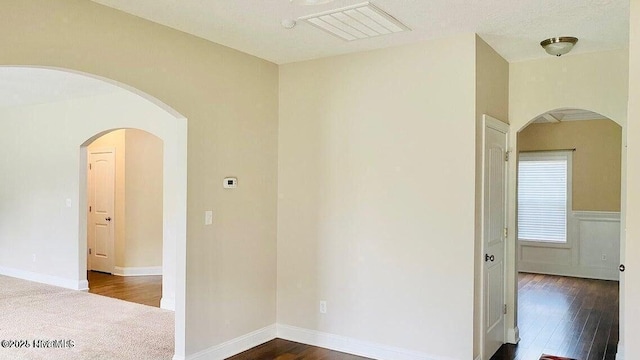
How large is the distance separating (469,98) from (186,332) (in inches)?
111

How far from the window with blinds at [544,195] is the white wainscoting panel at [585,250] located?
6.0 inches

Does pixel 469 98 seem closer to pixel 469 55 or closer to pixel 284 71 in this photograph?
pixel 469 55

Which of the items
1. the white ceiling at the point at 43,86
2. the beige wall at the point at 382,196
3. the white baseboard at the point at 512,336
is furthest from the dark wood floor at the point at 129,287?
the white baseboard at the point at 512,336

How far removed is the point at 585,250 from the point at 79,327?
7.31 metres

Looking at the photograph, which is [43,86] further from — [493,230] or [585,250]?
A: [585,250]

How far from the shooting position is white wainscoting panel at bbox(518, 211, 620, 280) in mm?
7438

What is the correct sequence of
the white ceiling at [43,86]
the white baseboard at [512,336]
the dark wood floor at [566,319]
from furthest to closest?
the white ceiling at [43,86]
the white baseboard at [512,336]
the dark wood floor at [566,319]

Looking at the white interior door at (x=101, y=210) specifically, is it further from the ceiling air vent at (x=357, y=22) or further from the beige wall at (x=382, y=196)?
the ceiling air vent at (x=357, y=22)

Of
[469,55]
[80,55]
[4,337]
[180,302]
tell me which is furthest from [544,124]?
[4,337]

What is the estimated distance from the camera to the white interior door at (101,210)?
773 cm

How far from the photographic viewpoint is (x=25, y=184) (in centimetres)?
734

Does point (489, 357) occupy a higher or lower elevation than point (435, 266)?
lower

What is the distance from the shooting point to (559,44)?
3707 mm

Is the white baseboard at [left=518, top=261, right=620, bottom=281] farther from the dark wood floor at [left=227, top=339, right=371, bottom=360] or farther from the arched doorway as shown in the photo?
the dark wood floor at [left=227, top=339, right=371, bottom=360]
